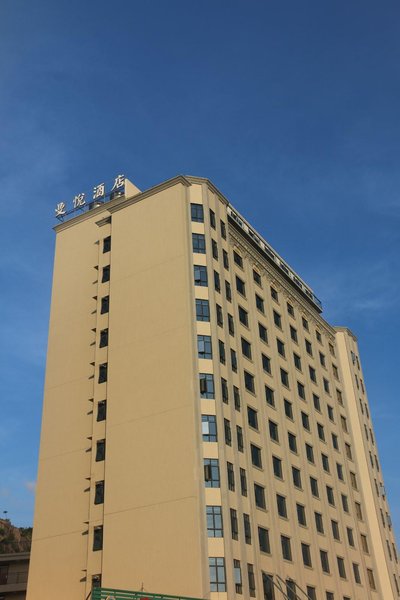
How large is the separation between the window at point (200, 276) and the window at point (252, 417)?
11.1 metres

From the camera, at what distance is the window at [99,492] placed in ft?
164

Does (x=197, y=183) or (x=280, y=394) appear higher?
(x=197, y=183)

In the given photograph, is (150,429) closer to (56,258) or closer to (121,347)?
(121,347)

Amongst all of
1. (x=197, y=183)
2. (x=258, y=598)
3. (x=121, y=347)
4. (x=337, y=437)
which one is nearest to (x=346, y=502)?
A: (x=337, y=437)

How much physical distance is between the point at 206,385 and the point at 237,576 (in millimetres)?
13494

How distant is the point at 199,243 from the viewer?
5666 centimetres

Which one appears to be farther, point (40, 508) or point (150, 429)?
point (40, 508)

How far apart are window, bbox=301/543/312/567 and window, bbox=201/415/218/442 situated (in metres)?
15.2

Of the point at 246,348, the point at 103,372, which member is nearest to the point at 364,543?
the point at 246,348

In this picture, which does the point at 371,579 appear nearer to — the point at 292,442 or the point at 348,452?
the point at 348,452

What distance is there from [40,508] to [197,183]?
30.7 metres

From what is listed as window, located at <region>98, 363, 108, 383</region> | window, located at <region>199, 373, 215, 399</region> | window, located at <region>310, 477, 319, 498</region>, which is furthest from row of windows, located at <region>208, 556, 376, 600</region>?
window, located at <region>98, 363, 108, 383</region>

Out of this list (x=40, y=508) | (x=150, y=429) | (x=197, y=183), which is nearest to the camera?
(x=150, y=429)

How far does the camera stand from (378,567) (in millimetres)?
67875
